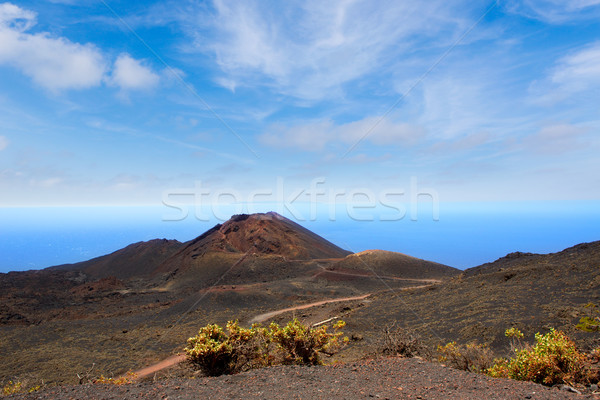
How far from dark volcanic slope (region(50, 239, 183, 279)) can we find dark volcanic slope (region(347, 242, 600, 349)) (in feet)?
121

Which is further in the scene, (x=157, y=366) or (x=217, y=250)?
(x=217, y=250)

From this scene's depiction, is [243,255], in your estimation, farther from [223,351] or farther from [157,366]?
[223,351]

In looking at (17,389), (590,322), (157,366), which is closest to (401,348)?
(590,322)

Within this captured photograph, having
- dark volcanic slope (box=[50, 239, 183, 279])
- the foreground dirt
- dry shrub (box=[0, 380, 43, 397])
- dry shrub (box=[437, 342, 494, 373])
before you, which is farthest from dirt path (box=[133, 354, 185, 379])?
dark volcanic slope (box=[50, 239, 183, 279])

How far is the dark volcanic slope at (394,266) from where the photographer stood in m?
34.8

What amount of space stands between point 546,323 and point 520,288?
630cm

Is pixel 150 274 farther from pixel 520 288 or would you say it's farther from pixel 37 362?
pixel 520 288

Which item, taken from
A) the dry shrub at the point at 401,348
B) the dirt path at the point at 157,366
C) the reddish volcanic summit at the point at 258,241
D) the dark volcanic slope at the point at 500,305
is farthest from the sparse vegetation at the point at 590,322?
the reddish volcanic summit at the point at 258,241

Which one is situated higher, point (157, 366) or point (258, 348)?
point (258, 348)

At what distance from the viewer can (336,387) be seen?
Answer: 4758mm

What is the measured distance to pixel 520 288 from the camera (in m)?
15.3

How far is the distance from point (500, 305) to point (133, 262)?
46432mm

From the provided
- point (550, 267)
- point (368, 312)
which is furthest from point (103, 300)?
point (550, 267)

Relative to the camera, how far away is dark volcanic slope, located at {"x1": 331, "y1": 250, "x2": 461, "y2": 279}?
34812 millimetres
